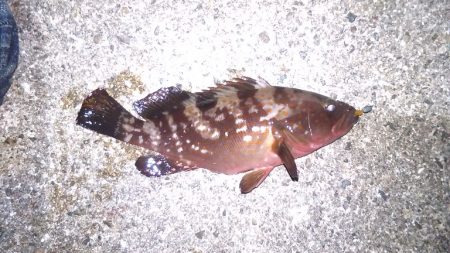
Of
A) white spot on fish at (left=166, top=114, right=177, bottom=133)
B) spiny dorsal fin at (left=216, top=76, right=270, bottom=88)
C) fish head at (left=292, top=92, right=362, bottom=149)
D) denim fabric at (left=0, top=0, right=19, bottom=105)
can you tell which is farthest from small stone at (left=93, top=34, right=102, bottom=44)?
fish head at (left=292, top=92, right=362, bottom=149)

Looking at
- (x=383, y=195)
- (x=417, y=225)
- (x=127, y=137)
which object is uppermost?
(x=127, y=137)

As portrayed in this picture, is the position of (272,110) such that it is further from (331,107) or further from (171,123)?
(171,123)

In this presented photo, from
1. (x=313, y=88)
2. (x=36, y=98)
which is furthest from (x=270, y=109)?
(x=36, y=98)

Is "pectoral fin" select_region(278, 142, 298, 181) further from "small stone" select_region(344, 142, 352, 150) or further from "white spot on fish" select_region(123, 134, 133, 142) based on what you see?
"white spot on fish" select_region(123, 134, 133, 142)

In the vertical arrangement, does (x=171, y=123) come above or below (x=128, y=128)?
above

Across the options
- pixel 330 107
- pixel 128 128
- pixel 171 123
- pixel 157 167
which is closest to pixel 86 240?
pixel 157 167

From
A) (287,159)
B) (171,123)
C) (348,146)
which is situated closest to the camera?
(287,159)

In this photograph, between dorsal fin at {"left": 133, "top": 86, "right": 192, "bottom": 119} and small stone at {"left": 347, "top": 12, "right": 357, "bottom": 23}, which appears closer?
dorsal fin at {"left": 133, "top": 86, "right": 192, "bottom": 119}
